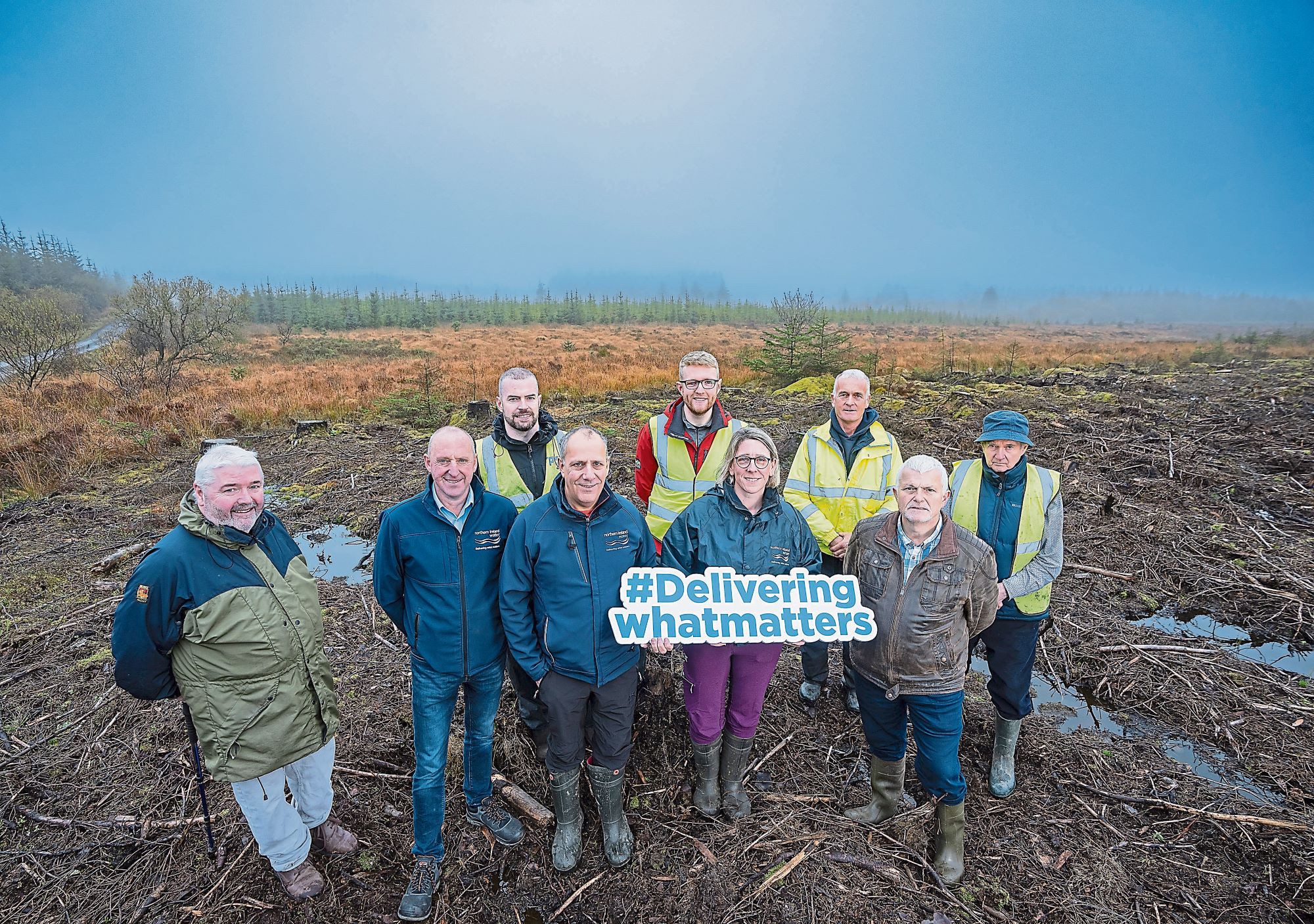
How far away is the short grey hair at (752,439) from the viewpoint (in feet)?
10.7

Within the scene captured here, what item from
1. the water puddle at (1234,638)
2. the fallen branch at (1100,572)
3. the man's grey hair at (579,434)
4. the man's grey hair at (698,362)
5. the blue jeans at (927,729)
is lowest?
the water puddle at (1234,638)

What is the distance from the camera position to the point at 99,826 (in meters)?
3.68

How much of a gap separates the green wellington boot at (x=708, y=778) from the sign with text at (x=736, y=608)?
3.13 feet

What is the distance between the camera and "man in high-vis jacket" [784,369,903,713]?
410cm

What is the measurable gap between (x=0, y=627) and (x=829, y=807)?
8.50 metres

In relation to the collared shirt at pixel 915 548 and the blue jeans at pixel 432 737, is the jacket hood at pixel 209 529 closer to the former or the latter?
the blue jeans at pixel 432 737

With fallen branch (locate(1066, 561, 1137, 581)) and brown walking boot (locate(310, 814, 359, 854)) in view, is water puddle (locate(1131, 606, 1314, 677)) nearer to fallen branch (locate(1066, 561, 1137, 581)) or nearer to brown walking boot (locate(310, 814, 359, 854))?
fallen branch (locate(1066, 561, 1137, 581))

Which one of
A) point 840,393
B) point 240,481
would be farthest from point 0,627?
point 840,393

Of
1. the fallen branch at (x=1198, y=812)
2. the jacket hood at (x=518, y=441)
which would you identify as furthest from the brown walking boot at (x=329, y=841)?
the fallen branch at (x=1198, y=812)

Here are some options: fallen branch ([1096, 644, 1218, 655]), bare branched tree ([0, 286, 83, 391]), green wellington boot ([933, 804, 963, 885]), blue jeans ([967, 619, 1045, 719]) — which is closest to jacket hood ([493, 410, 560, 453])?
blue jeans ([967, 619, 1045, 719])

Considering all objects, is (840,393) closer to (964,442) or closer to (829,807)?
(829,807)

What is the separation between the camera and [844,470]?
416 cm

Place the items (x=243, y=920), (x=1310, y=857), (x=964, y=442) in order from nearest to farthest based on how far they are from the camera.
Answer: (x=243, y=920) → (x=1310, y=857) → (x=964, y=442)

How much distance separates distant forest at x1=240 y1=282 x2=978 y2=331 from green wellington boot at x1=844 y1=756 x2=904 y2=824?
194ft
